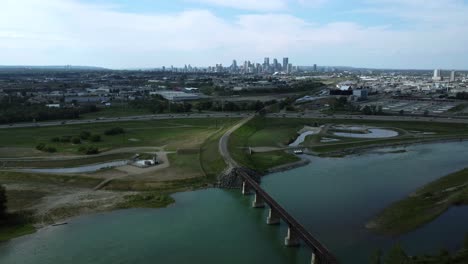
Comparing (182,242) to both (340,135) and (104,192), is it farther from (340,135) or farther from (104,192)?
(340,135)

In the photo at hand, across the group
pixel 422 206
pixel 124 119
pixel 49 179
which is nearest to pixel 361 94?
pixel 124 119

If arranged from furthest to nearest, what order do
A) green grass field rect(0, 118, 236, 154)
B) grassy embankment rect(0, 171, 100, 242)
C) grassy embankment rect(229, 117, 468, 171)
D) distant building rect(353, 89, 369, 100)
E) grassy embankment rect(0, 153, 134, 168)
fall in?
distant building rect(353, 89, 369, 100) < green grass field rect(0, 118, 236, 154) < grassy embankment rect(229, 117, 468, 171) < grassy embankment rect(0, 153, 134, 168) < grassy embankment rect(0, 171, 100, 242)

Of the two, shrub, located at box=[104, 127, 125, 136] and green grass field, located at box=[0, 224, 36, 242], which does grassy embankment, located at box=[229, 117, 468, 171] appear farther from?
green grass field, located at box=[0, 224, 36, 242]

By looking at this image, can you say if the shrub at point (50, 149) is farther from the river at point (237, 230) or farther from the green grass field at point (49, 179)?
the river at point (237, 230)

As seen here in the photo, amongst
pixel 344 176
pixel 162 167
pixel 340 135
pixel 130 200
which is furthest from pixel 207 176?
pixel 340 135

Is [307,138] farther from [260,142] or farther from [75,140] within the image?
[75,140]

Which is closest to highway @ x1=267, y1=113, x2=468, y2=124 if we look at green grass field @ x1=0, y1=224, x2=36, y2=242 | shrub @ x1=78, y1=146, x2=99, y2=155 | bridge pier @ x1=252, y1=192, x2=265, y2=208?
shrub @ x1=78, y1=146, x2=99, y2=155
